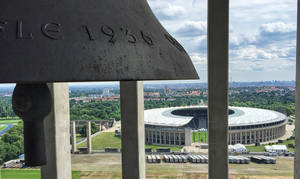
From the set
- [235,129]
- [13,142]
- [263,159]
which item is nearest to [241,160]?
[263,159]

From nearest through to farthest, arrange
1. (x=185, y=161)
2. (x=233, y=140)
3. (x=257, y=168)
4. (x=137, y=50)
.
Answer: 1. (x=137, y=50)
2. (x=257, y=168)
3. (x=185, y=161)
4. (x=233, y=140)

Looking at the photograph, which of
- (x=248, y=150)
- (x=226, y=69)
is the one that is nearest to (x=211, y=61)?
(x=226, y=69)

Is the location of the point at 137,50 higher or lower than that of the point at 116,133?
higher

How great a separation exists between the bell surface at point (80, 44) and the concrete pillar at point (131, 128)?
3318 millimetres

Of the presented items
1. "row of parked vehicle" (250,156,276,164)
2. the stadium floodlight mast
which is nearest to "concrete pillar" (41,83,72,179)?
the stadium floodlight mast

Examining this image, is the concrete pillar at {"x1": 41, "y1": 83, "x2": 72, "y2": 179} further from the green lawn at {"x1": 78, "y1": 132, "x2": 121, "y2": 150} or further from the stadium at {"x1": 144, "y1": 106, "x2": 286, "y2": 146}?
the green lawn at {"x1": 78, "y1": 132, "x2": 121, "y2": 150}

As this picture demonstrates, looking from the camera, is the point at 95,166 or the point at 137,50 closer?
the point at 137,50

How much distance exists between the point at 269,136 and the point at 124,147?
3908cm

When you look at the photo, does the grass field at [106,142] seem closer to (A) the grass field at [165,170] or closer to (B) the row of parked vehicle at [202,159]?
(A) the grass field at [165,170]

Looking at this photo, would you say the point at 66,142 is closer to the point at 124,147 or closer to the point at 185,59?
the point at 124,147

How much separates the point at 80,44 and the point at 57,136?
4319mm

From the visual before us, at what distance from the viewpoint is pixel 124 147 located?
5.24 m

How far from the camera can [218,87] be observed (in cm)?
497

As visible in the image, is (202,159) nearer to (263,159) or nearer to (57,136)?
(263,159)
